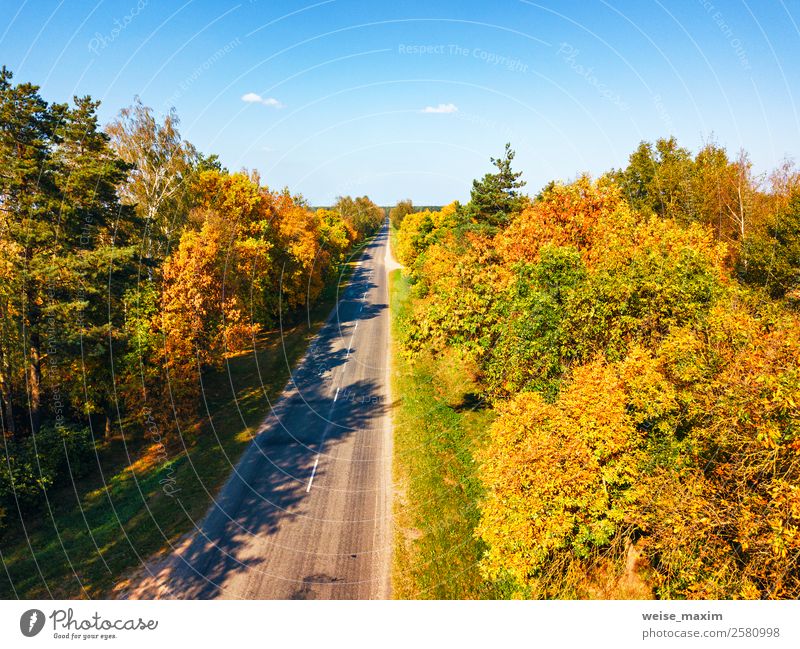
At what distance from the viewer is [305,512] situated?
19.8m

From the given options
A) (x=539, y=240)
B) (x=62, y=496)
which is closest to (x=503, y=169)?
(x=539, y=240)

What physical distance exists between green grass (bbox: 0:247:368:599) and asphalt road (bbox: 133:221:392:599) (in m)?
1.53

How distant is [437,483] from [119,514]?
1746 cm

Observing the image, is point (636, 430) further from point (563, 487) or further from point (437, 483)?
point (437, 483)

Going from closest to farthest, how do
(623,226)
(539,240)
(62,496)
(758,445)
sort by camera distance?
(758,445) < (62,496) < (623,226) < (539,240)

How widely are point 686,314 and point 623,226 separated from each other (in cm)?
1251

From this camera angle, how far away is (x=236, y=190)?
42.3 meters

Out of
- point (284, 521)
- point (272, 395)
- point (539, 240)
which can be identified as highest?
point (539, 240)

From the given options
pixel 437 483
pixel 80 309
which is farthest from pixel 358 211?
pixel 437 483

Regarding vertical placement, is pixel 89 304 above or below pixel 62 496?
above

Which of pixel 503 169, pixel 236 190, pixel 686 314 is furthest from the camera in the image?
pixel 503 169

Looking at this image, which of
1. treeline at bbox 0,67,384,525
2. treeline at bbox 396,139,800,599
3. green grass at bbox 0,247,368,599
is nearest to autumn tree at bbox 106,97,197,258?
treeline at bbox 0,67,384,525

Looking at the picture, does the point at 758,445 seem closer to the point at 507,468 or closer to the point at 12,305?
the point at 507,468
